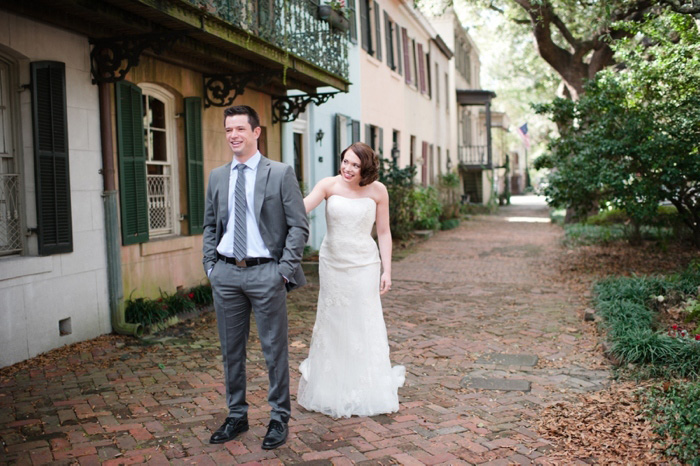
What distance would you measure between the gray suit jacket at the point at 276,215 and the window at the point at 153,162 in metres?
3.54

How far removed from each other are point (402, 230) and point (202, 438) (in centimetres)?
1306

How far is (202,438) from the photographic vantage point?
13.9 feet

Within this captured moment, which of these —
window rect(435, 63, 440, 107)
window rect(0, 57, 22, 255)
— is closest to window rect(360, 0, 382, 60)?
window rect(435, 63, 440, 107)

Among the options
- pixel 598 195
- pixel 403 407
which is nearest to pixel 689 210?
pixel 598 195

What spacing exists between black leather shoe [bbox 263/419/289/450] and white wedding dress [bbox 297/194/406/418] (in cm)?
61

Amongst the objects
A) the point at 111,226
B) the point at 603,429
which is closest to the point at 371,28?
the point at 111,226

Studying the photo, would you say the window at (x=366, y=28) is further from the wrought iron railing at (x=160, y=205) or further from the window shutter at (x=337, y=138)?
the wrought iron railing at (x=160, y=205)

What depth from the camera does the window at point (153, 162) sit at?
24.0ft

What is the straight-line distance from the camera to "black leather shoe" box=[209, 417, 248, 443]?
4156mm

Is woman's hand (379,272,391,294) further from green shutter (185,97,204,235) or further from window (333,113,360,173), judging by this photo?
window (333,113,360,173)

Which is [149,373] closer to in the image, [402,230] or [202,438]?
[202,438]

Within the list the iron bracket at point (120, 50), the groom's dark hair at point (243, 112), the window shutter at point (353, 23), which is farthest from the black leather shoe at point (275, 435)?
the window shutter at point (353, 23)

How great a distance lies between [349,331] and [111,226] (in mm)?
3380

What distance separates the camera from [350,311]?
189 inches
